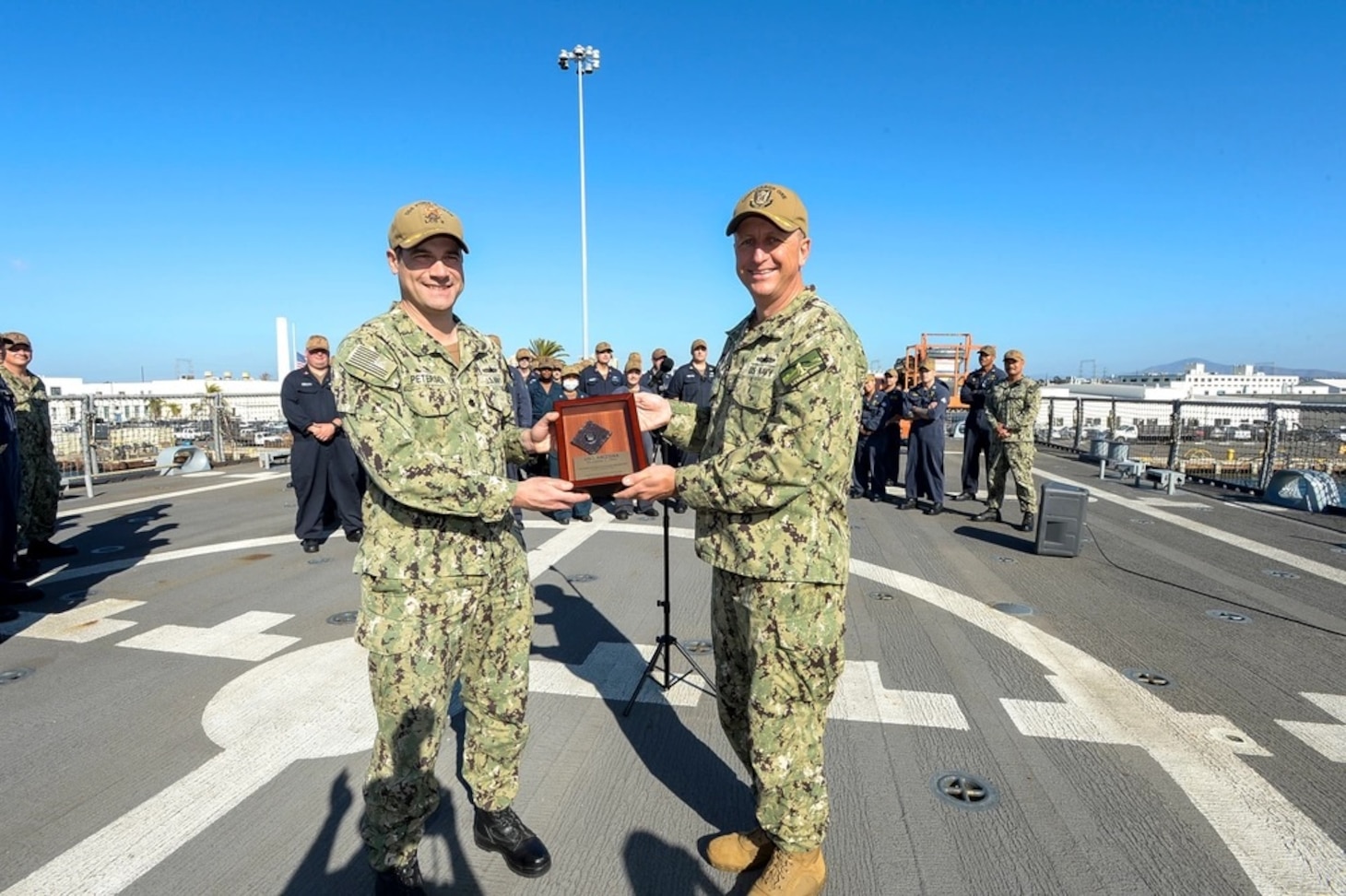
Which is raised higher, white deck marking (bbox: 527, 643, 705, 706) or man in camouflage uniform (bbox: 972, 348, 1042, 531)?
man in camouflage uniform (bbox: 972, 348, 1042, 531)

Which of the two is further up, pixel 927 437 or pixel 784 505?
pixel 784 505

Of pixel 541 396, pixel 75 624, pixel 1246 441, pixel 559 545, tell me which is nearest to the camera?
pixel 75 624

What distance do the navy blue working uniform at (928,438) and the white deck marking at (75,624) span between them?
8.05 m

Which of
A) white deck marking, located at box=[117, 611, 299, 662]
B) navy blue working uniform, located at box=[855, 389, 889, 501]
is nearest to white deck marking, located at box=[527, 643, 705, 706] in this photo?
white deck marking, located at box=[117, 611, 299, 662]

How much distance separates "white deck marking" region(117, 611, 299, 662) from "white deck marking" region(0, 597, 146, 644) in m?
0.31

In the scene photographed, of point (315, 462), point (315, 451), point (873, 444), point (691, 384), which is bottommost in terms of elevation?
point (873, 444)

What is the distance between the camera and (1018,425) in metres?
7.41

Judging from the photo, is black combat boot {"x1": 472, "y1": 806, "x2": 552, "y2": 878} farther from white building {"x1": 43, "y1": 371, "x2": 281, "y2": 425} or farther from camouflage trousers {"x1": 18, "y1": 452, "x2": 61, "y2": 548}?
white building {"x1": 43, "y1": 371, "x2": 281, "y2": 425}

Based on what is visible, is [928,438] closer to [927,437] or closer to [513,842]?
[927,437]

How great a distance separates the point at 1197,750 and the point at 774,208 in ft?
9.94

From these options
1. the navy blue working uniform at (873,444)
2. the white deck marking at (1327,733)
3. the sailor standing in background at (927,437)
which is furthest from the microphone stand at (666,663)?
the navy blue working uniform at (873,444)

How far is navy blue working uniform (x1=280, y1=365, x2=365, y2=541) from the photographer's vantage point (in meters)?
6.38

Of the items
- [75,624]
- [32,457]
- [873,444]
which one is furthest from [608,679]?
[873,444]

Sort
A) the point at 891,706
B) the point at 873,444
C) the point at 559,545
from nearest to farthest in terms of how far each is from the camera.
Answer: the point at 891,706 < the point at 559,545 < the point at 873,444
